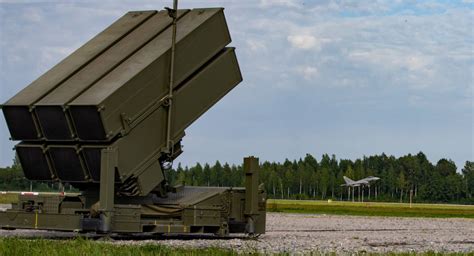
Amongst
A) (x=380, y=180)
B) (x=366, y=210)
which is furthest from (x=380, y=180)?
(x=366, y=210)

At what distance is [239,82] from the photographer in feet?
81.4

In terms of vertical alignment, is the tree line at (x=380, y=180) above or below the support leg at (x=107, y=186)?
above

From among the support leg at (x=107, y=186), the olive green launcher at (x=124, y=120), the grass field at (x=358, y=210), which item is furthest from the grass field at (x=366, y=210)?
the support leg at (x=107, y=186)

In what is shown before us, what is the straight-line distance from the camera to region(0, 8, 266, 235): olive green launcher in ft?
71.4

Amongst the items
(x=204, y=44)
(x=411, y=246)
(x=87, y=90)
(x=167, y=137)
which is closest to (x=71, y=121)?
(x=87, y=90)

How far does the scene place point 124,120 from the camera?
71.6ft

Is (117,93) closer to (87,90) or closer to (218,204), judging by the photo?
(87,90)

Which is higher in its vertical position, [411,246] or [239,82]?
[239,82]

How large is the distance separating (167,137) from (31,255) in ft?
28.2

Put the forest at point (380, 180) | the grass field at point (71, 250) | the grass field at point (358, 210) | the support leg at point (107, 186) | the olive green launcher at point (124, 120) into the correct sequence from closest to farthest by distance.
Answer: the grass field at point (71, 250) → the support leg at point (107, 186) → the olive green launcher at point (124, 120) → the grass field at point (358, 210) → the forest at point (380, 180)

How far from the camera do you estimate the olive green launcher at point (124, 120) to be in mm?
21766

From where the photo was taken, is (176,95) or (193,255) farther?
(176,95)

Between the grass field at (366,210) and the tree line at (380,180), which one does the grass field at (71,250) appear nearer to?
the grass field at (366,210)

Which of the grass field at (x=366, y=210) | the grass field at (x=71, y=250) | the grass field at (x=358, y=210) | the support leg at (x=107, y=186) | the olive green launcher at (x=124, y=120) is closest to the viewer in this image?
the grass field at (x=71, y=250)
